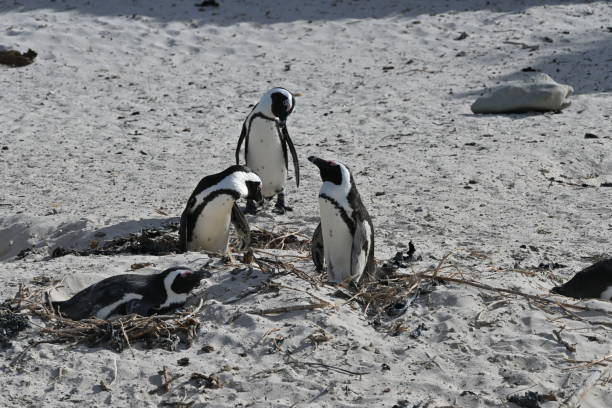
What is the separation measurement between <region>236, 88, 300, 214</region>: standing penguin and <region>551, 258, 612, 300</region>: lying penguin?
243cm

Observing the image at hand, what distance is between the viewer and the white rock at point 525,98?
8375 millimetres

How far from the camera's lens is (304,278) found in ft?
13.8

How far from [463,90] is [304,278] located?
5391 mm

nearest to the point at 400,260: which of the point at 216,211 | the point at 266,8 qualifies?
the point at 216,211

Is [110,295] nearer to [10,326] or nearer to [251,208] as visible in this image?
[10,326]

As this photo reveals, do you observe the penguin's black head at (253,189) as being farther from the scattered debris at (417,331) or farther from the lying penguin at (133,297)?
the scattered debris at (417,331)

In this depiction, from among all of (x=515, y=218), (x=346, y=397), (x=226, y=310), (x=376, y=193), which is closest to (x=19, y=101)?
(x=376, y=193)

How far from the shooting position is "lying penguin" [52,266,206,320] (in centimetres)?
383

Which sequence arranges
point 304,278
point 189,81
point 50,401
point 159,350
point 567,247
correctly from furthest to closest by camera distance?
point 189,81 < point 567,247 < point 304,278 < point 159,350 < point 50,401

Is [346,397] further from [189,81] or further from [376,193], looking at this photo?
[189,81]

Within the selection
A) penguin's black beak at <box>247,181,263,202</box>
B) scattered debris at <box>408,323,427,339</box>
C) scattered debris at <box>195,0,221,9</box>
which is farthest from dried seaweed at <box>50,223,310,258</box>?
scattered debris at <box>195,0,221,9</box>

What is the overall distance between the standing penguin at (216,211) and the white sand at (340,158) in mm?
609

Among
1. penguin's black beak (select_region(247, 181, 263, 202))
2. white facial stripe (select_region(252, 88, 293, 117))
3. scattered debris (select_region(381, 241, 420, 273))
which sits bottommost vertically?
scattered debris (select_region(381, 241, 420, 273))

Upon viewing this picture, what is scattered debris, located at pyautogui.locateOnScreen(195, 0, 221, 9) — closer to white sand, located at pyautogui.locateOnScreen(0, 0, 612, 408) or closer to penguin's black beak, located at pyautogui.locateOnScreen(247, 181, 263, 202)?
white sand, located at pyautogui.locateOnScreen(0, 0, 612, 408)
